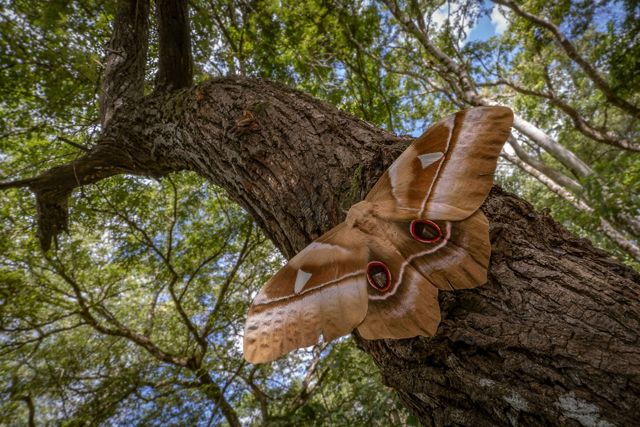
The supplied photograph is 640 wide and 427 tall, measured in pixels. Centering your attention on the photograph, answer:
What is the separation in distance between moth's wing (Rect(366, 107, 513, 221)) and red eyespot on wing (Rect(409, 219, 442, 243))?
3cm

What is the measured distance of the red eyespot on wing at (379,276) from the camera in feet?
4.07

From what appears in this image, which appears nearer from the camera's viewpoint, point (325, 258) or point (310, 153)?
point (325, 258)

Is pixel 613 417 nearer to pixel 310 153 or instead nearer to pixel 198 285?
pixel 310 153

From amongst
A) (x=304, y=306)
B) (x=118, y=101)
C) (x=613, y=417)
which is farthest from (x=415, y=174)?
(x=118, y=101)

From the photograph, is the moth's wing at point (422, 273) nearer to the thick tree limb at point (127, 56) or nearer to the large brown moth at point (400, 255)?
the large brown moth at point (400, 255)

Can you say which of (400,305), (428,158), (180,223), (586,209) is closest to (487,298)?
(400,305)

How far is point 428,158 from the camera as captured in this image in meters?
1.26

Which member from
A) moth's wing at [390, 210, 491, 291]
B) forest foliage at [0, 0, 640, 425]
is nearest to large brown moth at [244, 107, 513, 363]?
moth's wing at [390, 210, 491, 291]

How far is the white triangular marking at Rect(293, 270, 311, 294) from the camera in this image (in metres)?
1.30

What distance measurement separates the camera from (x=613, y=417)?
75 cm

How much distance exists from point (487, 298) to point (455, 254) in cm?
17

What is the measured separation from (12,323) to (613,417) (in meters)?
7.15

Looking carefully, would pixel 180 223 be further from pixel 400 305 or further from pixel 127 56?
pixel 400 305

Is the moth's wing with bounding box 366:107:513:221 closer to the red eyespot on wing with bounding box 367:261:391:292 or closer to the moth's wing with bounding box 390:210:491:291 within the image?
the moth's wing with bounding box 390:210:491:291
